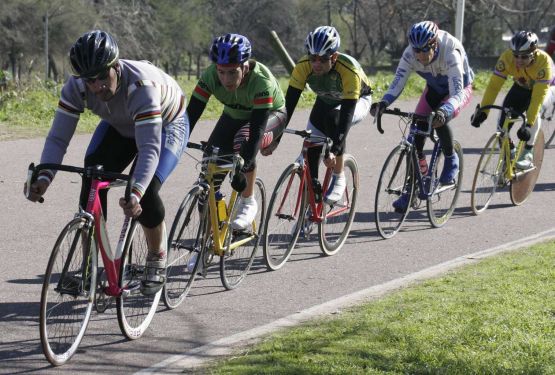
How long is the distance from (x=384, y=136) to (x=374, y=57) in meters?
59.6

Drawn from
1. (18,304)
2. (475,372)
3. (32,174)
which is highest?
(32,174)

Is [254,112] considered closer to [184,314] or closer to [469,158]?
[184,314]

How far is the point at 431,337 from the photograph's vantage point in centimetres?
583

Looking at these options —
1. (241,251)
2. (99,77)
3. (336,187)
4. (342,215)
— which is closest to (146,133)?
(99,77)

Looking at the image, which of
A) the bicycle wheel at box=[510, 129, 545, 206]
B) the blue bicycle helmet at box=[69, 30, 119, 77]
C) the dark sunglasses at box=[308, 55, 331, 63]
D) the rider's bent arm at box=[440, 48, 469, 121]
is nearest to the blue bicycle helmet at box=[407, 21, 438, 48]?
the rider's bent arm at box=[440, 48, 469, 121]

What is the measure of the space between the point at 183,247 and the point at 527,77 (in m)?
5.73

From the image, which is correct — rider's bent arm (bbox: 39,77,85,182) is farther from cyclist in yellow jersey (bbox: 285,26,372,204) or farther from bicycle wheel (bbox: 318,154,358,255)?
bicycle wheel (bbox: 318,154,358,255)

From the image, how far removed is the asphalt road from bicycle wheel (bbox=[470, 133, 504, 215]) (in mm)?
161

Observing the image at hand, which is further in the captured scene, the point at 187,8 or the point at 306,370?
the point at 187,8

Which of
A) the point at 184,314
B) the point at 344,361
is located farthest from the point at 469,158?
the point at 344,361

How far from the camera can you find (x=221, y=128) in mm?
7695

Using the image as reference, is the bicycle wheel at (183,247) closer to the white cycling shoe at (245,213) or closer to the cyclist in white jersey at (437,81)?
the white cycling shoe at (245,213)

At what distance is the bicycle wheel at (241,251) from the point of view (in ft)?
23.9

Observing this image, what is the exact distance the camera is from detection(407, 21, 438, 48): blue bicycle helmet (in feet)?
30.8
